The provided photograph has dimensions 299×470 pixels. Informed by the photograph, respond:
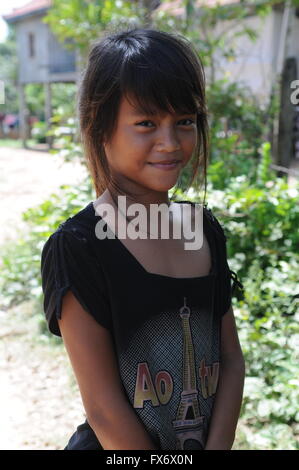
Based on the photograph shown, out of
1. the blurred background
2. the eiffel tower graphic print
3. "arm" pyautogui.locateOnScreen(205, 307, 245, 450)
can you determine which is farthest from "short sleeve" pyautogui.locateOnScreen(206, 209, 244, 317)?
the blurred background

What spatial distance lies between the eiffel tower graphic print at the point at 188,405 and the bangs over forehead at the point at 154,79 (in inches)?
17.5

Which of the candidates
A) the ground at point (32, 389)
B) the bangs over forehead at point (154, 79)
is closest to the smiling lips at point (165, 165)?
the bangs over forehead at point (154, 79)

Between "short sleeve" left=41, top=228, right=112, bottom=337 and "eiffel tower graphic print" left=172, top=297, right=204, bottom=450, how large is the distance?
18 cm

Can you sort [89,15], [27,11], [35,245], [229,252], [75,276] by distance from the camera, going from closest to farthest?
[75,276] → [229,252] → [35,245] → [89,15] → [27,11]

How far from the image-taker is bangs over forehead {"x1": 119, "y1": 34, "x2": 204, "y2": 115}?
46.3 inches

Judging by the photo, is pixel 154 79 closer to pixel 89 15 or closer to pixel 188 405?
pixel 188 405

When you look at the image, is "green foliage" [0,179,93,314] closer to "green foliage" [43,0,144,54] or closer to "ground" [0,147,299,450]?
"ground" [0,147,299,450]

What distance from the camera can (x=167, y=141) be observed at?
119 cm

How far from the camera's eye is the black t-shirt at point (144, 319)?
1142 millimetres

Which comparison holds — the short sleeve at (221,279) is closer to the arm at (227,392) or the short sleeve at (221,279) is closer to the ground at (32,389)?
the arm at (227,392)

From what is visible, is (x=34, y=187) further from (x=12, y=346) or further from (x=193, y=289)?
(x=193, y=289)

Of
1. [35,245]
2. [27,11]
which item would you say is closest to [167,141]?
[35,245]

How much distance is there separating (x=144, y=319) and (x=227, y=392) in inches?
12.2
